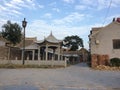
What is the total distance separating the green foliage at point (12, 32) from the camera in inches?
2781

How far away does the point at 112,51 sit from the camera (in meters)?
40.6

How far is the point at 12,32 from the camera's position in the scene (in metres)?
70.9

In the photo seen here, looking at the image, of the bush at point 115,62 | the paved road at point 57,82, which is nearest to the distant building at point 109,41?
the bush at point 115,62

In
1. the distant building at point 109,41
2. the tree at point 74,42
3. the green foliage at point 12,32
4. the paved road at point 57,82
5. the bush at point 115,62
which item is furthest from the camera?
the tree at point 74,42

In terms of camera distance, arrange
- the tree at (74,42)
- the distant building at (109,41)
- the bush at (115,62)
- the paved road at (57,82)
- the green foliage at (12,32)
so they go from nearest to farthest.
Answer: the paved road at (57,82), the bush at (115,62), the distant building at (109,41), the green foliage at (12,32), the tree at (74,42)

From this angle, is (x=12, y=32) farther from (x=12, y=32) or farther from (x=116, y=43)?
(x=116, y=43)

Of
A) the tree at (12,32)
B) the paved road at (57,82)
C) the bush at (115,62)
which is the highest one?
the tree at (12,32)

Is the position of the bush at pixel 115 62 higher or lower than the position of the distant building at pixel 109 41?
lower

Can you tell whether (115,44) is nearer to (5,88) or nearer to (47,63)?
(47,63)

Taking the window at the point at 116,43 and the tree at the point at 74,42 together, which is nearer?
the window at the point at 116,43

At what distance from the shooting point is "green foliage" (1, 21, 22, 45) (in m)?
70.6

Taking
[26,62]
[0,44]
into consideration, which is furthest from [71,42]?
[26,62]

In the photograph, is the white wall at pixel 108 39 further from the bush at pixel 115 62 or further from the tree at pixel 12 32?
the tree at pixel 12 32

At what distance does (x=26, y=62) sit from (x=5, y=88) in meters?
29.1
